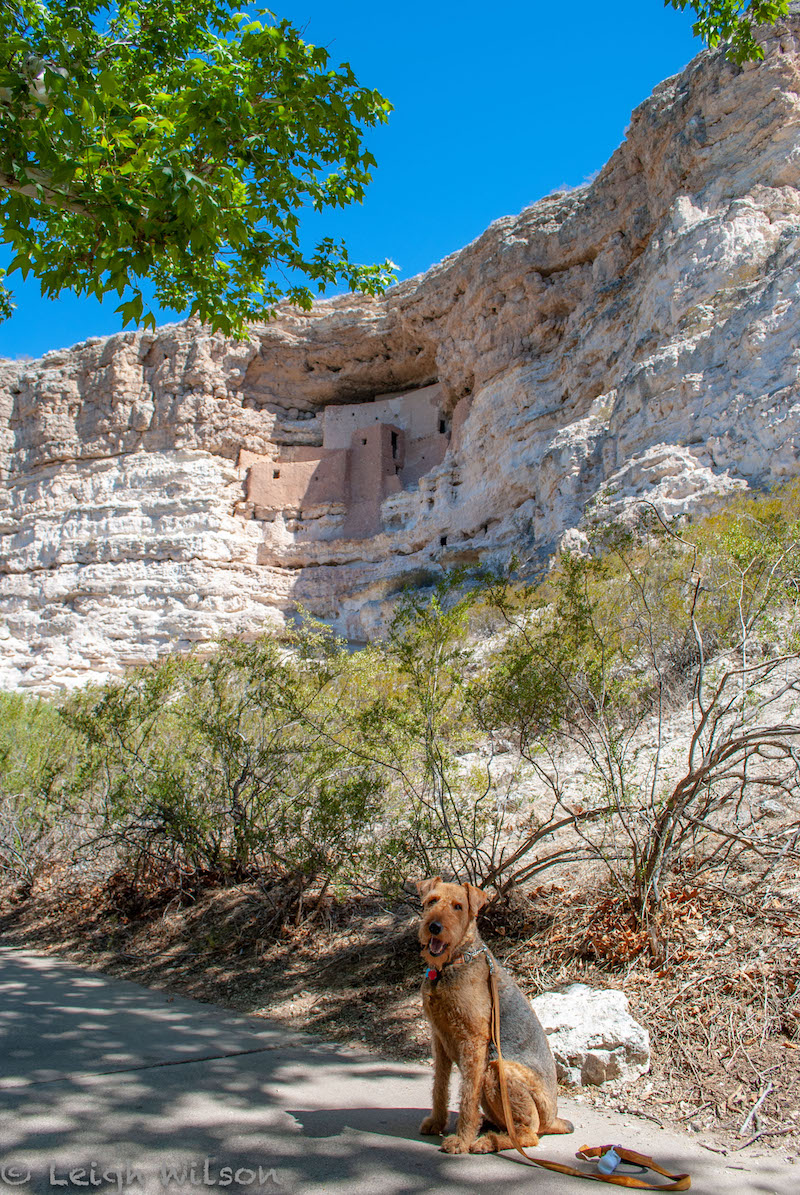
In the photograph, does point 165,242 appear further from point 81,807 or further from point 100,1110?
point 81,807

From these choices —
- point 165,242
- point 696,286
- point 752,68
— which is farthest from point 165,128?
point 752,68

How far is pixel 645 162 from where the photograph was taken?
15.5 m

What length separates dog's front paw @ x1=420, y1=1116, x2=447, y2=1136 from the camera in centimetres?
186

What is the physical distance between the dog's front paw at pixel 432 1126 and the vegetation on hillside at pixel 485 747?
1316 mm

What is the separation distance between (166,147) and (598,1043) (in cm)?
397

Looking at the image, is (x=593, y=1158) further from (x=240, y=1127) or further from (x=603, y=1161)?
(x=240, y=1127)

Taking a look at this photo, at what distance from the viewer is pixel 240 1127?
6.01 feet

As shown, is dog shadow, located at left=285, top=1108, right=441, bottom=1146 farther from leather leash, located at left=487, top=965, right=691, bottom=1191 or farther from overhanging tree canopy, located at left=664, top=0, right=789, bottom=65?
overhanging tree canopy, located at left=664, top=0, right=789, bottom=65

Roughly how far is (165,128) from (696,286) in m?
11.6

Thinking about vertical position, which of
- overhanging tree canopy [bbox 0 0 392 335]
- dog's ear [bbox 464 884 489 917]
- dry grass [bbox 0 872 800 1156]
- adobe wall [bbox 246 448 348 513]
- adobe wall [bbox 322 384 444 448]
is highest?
adobe wall [bbox 322 384 444 448]

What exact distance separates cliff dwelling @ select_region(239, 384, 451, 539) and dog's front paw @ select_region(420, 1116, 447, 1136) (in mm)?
19097

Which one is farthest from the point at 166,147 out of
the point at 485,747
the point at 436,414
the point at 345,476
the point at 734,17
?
the point at 436,414

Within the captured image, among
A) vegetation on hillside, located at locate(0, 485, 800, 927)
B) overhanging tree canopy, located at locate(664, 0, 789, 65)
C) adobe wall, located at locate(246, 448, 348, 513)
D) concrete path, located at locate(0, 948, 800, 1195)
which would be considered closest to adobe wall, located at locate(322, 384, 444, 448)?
adobe wall, located at locate(246, 448, 348, 513)

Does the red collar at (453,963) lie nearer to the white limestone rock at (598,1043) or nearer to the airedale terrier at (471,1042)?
the airedale terrier at (471,1042)
